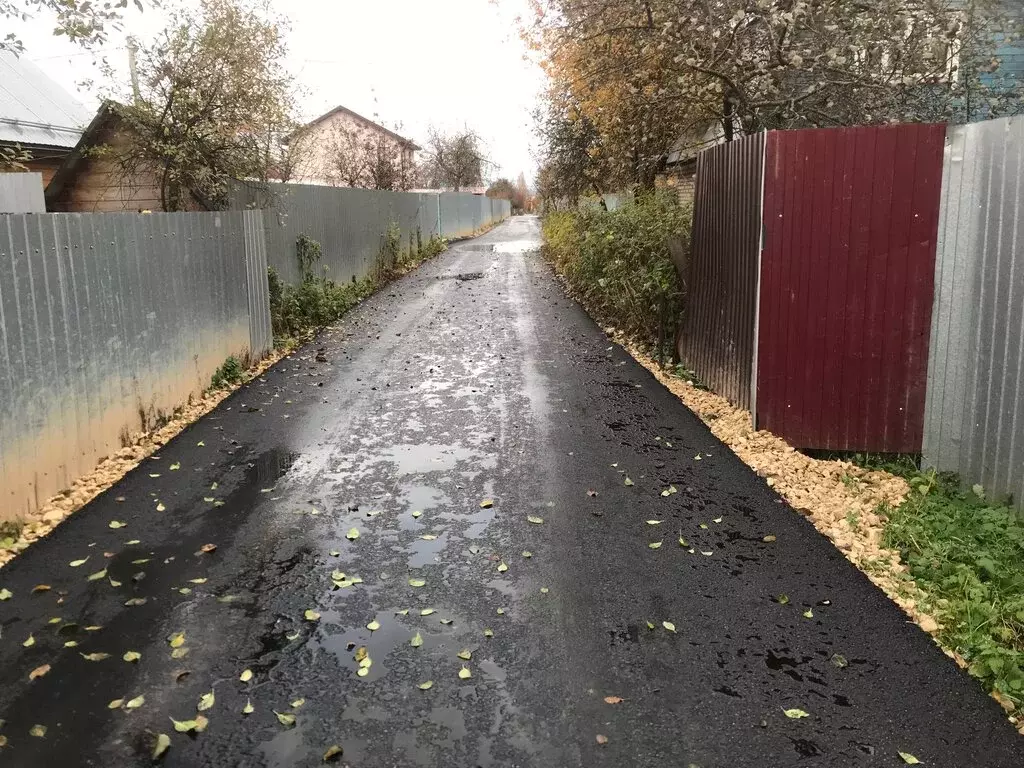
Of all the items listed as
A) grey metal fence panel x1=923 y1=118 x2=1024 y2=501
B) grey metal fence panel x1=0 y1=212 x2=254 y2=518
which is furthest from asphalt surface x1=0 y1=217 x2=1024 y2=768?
grey metal fence panel x1=923 y1=118 x2=1024 y2=501

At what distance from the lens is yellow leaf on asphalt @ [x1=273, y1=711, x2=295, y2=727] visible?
3.10 meters

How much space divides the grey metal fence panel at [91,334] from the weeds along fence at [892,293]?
198 inches

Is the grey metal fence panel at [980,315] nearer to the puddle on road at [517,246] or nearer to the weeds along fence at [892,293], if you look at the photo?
the weeds along fence at [892,293]

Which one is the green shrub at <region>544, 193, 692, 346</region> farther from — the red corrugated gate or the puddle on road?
the puddle on road

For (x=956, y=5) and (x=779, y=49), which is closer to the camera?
(x=779, y=49)

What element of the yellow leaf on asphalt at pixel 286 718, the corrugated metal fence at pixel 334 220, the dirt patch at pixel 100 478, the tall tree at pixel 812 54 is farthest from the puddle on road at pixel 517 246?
the yellow leaf on asphalt at pixel 286 718

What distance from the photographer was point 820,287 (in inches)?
245

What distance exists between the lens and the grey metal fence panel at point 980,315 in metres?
4.90

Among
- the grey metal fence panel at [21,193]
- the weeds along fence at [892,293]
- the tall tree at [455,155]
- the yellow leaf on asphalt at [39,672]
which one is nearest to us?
the yellow leaf on asphalt at [39,672]

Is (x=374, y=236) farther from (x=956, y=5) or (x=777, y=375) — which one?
(x=777, y=375)

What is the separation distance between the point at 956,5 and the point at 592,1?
177 inches

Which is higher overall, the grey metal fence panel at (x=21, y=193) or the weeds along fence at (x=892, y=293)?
the grey metal fence panel at (x=21, y=193)

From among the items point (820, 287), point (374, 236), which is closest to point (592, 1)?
point (820, 287)

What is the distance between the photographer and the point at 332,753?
292 cm
